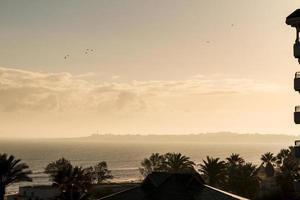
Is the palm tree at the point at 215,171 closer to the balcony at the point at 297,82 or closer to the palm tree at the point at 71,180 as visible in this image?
the palm tree at the point at 71,180

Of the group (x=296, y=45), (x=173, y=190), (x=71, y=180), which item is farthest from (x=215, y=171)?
(x=296, y=45)

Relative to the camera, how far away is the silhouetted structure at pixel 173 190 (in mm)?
45312

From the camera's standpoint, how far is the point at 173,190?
151 ft

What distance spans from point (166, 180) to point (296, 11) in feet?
75.1

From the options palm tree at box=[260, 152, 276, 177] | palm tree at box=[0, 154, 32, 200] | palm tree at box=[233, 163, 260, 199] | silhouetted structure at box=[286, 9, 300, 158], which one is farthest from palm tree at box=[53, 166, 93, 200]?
palm tree at box=[260, 152, 276, 177]

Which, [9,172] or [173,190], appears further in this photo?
[9,172]

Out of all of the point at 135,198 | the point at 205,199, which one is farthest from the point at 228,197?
the point at 135,198

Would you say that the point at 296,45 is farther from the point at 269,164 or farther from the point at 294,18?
the point at 269,164

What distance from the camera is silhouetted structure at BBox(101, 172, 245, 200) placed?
4531cm

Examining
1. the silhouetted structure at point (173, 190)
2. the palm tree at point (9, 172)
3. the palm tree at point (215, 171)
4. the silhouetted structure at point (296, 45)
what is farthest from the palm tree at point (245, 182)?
the silhouetted structure at point (296, 45)

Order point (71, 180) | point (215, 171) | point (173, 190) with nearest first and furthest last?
point (173, 190)
point (71, 180)
point (215, 171)

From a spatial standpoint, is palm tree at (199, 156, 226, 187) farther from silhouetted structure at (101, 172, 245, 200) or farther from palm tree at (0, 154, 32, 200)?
palm tree at (0, 154, 32, 200)

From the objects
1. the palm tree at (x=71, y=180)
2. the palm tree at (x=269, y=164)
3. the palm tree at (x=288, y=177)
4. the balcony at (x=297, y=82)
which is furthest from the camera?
the palm tree at (x=269, y=164)

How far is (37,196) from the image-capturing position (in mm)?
72500
